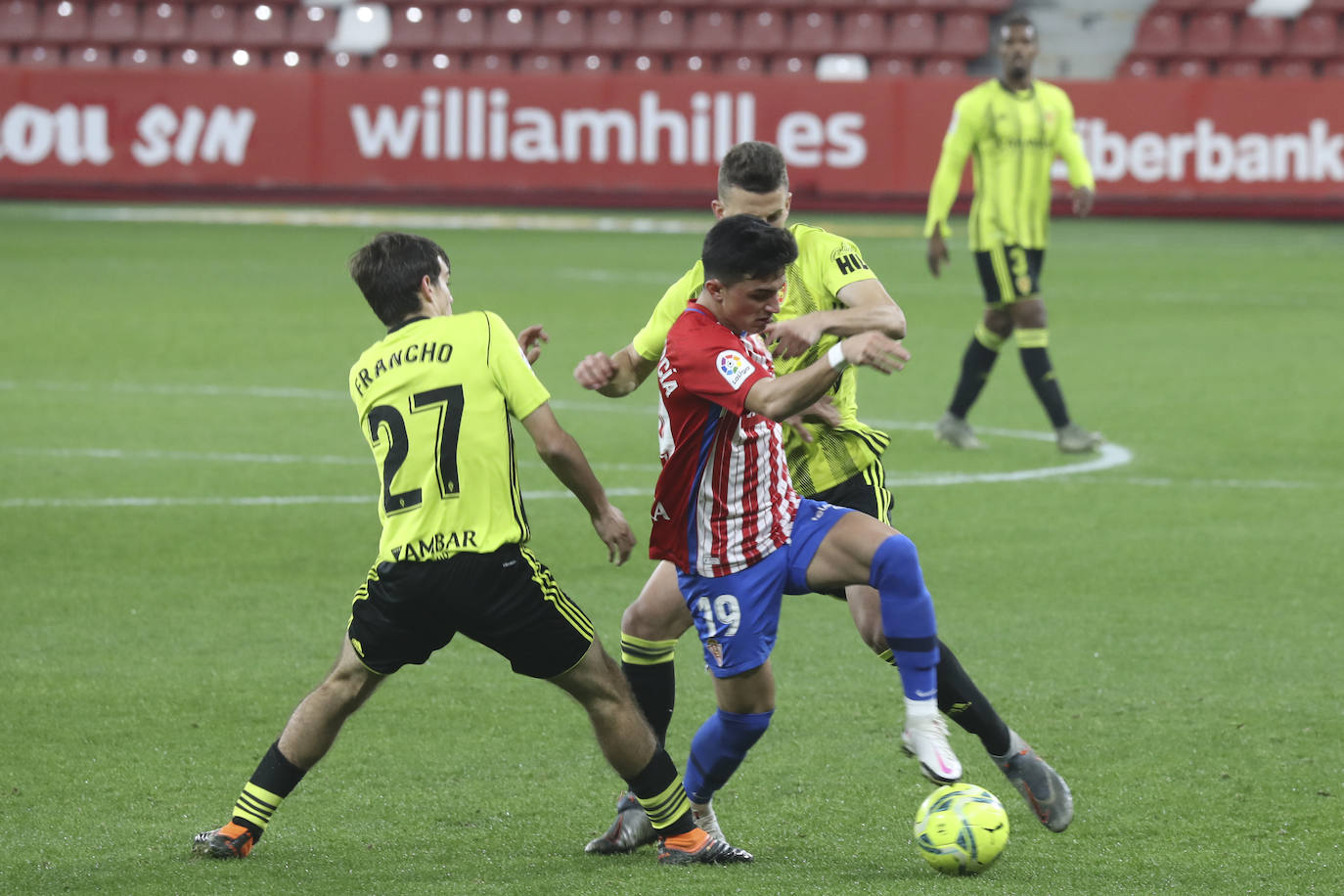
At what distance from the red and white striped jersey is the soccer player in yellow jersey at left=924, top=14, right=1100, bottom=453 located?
642 centimetres

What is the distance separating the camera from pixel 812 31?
2755 cm

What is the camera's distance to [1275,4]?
27500 mm

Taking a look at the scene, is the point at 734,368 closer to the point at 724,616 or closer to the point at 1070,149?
the point at 724,616

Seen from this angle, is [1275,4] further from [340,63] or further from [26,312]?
[26,312]

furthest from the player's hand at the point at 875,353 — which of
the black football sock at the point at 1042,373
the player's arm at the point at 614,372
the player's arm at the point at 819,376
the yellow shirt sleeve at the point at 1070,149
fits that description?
the yellow shirt sleeve at the point at 1070,149

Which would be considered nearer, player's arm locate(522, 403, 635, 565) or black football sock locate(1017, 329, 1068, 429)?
player's arm locate(522, 403, 635, 565)

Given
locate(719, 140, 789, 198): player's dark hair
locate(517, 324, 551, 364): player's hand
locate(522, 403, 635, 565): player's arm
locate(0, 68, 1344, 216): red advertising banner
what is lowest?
locate(0, 68, 1344, 216): red advertising banner

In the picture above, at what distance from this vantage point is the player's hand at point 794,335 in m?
4.57

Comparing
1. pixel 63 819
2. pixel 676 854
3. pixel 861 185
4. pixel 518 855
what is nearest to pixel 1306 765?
pixel 676 854

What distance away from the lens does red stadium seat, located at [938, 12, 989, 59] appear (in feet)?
89.5

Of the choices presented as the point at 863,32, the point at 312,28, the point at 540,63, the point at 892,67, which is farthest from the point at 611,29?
the point at 312,28

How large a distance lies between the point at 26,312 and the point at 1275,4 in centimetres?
1839

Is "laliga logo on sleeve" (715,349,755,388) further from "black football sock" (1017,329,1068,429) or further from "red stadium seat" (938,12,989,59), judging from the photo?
"red stadium seat" (938,12,989,59)

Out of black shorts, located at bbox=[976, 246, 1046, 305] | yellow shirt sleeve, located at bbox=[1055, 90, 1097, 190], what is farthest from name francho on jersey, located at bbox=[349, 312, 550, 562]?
yellow shirt sleeve, located at bbox=[1055, 90, 1097, 190]
